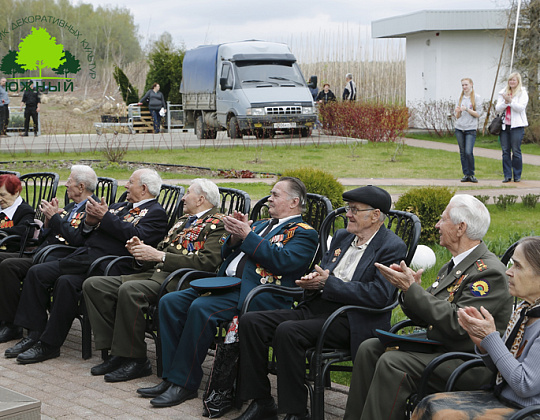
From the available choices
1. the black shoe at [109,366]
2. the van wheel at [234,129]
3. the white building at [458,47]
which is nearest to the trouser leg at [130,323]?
the black shoe at [109,366]

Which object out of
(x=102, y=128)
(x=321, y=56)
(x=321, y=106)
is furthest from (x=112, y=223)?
(x=321, y=56)

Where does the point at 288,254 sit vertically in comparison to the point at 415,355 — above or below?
above

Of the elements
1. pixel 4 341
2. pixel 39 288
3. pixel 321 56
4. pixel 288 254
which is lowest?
pixel 4 341

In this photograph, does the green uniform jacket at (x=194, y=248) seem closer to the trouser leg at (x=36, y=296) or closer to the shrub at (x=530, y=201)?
the trouser leg at (x=36, y=296)

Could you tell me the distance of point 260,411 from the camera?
4.34m

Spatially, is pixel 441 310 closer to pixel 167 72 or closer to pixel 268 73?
pixel 268 73

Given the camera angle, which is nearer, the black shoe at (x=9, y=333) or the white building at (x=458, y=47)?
the black shoe at (x=9, y=333)

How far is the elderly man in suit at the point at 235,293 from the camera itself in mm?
4688

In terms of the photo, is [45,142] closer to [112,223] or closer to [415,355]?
[112,223]

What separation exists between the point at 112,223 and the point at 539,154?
1633 centimetres

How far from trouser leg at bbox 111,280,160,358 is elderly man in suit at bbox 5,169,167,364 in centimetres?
64

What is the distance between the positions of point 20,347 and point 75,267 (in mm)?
743

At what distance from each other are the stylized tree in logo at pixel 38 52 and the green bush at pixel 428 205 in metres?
34.6

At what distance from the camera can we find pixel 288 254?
186 inches
